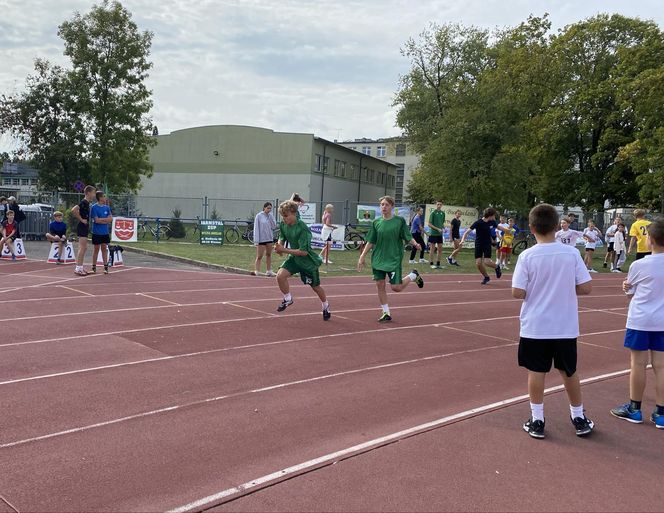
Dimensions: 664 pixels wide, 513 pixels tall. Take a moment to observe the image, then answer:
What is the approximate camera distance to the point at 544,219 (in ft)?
15.6

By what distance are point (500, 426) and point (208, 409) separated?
8.17 ft

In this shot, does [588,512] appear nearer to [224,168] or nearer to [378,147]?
[224,168]

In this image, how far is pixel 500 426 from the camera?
16.8ft

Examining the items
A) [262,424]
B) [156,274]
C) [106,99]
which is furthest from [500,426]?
[106,99]

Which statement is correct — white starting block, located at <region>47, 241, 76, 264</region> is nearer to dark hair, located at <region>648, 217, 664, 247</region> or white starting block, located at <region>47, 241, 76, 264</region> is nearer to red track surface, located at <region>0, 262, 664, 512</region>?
red track surface, located at <region>0, 262, 664, 512</region>

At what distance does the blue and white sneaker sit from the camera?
5.35 metres

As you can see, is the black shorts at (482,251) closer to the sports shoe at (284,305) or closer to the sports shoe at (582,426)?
the sports shoe at (284,305)

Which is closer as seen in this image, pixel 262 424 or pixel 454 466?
pixel 454 466

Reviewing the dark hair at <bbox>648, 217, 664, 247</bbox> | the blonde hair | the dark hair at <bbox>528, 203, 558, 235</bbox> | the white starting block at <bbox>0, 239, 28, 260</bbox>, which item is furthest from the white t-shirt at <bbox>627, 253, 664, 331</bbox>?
the white starting block at <bbox>0, 239, 28, 260</bbox>

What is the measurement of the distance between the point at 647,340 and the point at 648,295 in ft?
1.25

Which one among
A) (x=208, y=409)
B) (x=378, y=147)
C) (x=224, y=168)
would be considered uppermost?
(x=378, y=147)

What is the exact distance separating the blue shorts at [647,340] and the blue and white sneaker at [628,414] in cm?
57

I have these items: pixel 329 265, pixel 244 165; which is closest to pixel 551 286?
pixel 329 265

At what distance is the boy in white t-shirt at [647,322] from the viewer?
5.21 m
